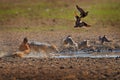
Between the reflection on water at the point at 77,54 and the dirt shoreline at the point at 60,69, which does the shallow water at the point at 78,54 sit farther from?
the dirt shoreline at the point at 60,69

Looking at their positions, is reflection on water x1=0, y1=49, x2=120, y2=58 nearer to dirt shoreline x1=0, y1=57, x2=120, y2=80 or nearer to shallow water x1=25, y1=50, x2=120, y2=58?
shallow water x1=25, y1=50, x2=120, y2=58

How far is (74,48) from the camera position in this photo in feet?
61.6

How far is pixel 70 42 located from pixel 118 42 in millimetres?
2029

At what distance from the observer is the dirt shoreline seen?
12.6 metres

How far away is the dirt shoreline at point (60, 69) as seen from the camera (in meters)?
12.6

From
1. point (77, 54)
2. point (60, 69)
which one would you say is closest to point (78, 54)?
point (77, 54)

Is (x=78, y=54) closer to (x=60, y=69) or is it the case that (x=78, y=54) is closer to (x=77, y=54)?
(x=77, y=54)

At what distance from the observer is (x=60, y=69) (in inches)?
533

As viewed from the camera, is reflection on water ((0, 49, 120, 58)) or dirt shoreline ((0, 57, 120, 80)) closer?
dirt shoreline ((0, 57, 120, 80))

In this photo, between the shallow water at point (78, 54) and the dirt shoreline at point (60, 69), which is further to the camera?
the shallow water at point (78, 54)

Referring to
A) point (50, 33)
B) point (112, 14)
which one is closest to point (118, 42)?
point (50, 33)

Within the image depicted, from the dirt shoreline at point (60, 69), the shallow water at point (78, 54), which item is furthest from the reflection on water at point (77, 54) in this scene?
the dirt shoreline at point (60, 69)

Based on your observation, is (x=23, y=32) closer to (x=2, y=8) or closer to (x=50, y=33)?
(x=50, y=33)

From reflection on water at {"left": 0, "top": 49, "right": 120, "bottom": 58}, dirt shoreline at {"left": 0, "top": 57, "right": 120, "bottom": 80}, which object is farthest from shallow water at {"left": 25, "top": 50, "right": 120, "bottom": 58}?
dirt shoreline at {"left": 0, "top": 57, "right": 120, "bottom": 80}
